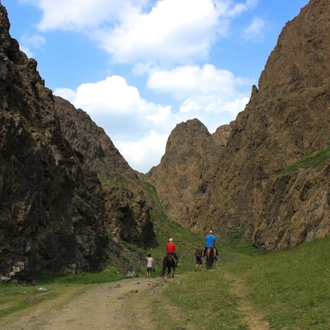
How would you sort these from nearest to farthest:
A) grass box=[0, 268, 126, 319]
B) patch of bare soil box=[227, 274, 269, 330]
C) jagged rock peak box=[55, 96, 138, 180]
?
1. patch of bare soil box=[227, 274, 269, 330]
2. grass box=[0, 268, 126, 319]
3. jagged rock peak box=[55, 96, 138, 180]

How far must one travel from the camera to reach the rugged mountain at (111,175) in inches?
2312

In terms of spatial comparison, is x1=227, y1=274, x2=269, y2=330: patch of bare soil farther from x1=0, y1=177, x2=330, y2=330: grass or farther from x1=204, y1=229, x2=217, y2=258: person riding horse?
x1=204, y1=229, x2=217, y2=258: person riding horse

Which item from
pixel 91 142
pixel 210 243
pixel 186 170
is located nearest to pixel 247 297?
pixel 210 243

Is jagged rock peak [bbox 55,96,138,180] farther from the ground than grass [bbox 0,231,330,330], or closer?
farther from the ground

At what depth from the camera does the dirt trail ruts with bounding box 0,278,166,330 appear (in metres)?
12.7

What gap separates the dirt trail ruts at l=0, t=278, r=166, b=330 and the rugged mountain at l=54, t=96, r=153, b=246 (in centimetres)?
3692

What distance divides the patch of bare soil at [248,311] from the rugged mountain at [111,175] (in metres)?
39.8

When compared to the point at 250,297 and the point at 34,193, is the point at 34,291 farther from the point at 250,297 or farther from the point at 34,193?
the point at 250,297

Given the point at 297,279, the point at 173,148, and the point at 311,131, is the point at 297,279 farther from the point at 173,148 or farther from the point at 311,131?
the point at 173,148

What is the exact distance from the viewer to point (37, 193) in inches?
1121

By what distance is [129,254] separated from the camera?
4828 centimetres

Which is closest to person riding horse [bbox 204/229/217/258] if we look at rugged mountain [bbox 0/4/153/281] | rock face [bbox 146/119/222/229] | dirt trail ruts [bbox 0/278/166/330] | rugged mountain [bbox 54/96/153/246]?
dirt trail ruts [bbox 0/278/166/330]

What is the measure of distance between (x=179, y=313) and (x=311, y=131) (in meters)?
68.9

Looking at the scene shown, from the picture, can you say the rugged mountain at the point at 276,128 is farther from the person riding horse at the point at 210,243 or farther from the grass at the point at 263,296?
the grass at the point at 263,296
